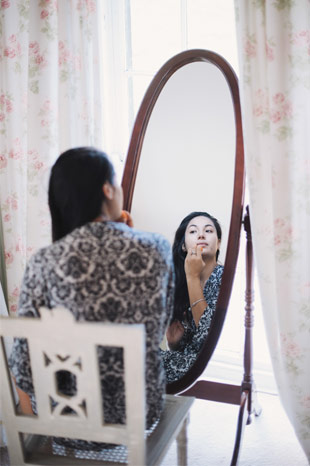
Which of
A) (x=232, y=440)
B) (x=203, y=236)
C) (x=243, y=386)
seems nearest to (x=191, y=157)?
(x=203, y=236)

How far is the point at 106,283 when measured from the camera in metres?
1.21

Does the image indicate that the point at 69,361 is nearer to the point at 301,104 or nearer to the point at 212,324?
the point at 212,324

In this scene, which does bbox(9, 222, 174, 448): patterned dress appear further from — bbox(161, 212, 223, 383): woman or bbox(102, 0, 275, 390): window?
bbox(102, 0, 275, 390): window

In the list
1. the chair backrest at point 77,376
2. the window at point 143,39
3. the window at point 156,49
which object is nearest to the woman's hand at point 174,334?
the window at point 156,49

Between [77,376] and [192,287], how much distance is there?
729mm

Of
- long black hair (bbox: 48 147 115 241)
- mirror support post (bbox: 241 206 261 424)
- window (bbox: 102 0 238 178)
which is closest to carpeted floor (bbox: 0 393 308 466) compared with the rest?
mirror support post (bbox: 241 206 261 424)

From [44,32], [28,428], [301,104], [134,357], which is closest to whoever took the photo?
[134,357]

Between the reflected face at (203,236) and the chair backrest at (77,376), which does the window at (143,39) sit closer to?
the reflected face at (203,236)

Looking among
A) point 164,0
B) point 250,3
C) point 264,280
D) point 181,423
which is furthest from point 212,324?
point 164,0

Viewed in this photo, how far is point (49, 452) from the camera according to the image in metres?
1.35

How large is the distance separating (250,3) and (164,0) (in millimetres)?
888

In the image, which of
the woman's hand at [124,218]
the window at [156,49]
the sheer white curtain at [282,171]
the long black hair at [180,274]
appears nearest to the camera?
the woman's hand at [124,218]

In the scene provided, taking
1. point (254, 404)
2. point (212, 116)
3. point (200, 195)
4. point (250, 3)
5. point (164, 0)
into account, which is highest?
point (164, 0)

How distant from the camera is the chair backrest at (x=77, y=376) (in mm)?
1089
